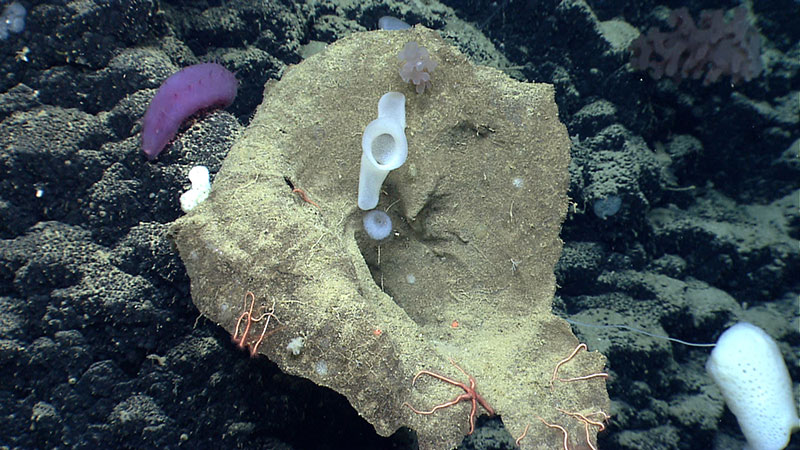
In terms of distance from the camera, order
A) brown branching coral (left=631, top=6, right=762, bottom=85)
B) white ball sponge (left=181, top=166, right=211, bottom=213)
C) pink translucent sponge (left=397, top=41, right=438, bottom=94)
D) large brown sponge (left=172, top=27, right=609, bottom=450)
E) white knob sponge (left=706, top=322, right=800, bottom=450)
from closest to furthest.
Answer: large brown sponge (left=172, top=27, right=609, bottom=450) < white ball sponge (left=181, top=166, right=211, bottom=213) < pink translucent sponge (left=397, top=41, right=438, bottom=94) < white knob sponge (left=706, top=322, right=800, bottom=450) < brown branching coral (left=631, top=6, right=762, bottom=85)

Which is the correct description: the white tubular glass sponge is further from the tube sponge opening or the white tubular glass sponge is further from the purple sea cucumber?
the purple sea cucumber

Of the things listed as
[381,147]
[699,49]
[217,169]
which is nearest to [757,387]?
[699,49]

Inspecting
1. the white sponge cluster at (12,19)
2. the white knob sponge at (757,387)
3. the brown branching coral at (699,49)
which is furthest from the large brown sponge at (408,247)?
the white knob sponge at (757,387)

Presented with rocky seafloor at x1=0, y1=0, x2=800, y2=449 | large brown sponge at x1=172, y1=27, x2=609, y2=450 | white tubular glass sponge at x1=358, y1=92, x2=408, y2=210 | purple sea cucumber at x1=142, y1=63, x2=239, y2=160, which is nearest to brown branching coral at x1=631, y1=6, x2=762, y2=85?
rocky seafloor at x1=0, y1=0, x2=800, y2=449

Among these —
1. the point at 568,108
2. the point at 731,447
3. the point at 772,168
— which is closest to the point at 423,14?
the point at 568,108

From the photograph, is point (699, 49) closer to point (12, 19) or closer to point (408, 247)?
point (408, 247)
